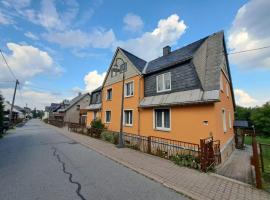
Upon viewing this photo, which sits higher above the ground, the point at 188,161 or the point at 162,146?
the point at 162,146

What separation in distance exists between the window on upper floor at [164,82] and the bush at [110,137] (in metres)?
5.42

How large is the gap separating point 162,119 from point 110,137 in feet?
17.4

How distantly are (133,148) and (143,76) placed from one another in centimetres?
647

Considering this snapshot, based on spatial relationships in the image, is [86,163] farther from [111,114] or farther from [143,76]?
[111,114]

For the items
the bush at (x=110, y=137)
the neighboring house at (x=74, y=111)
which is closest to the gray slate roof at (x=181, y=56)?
the bush at (x=110, y=137)

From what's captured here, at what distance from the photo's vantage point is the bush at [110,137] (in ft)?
46.5

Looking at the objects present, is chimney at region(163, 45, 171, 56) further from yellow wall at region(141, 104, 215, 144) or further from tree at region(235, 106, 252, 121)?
tree at region(235, 106, 252, 121)

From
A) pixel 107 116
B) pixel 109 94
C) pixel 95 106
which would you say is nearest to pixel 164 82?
pixel 109 94

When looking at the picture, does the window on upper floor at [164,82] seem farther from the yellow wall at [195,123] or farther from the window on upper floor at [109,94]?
the window on upper floor at [109,94]

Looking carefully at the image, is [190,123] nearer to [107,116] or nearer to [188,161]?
[188,161]

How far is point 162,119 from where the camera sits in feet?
40.5

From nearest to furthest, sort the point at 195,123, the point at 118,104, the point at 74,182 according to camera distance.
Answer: the point at 74,182, the point at 195,123, the point at 118,104

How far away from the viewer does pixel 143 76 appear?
1512 cm

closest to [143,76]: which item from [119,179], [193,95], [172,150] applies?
[193,95]
